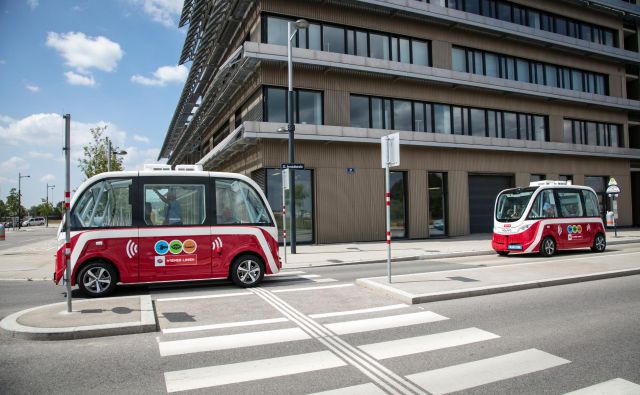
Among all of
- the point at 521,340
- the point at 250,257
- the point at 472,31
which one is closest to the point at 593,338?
the point at 521,340

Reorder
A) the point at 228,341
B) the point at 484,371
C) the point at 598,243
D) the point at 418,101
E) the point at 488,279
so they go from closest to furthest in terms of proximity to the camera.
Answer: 1. the point at 484,371
2. the point at 228,341
3. the point at 488,279
4. the point at 598,243
5. the point at 418,101

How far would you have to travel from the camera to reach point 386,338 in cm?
551

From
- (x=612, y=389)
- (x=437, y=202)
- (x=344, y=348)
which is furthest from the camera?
(x=437, y=202)

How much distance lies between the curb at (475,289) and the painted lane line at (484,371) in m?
2.73

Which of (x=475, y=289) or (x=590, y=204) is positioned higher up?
(x=590, y=204)

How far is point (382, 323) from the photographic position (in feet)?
20.4

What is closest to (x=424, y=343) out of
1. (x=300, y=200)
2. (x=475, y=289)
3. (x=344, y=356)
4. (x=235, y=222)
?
(x=344, y=356)

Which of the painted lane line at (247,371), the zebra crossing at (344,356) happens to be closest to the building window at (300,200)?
the zebra crossing at (344,356)

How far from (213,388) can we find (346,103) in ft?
63.0

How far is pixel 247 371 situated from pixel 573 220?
1478cm

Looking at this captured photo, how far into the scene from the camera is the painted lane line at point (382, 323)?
5945 mm

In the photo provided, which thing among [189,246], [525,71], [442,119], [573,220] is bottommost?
[189,246]

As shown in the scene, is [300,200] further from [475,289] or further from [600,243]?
[475,289]

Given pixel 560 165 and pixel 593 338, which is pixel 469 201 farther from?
pixel 593 338
